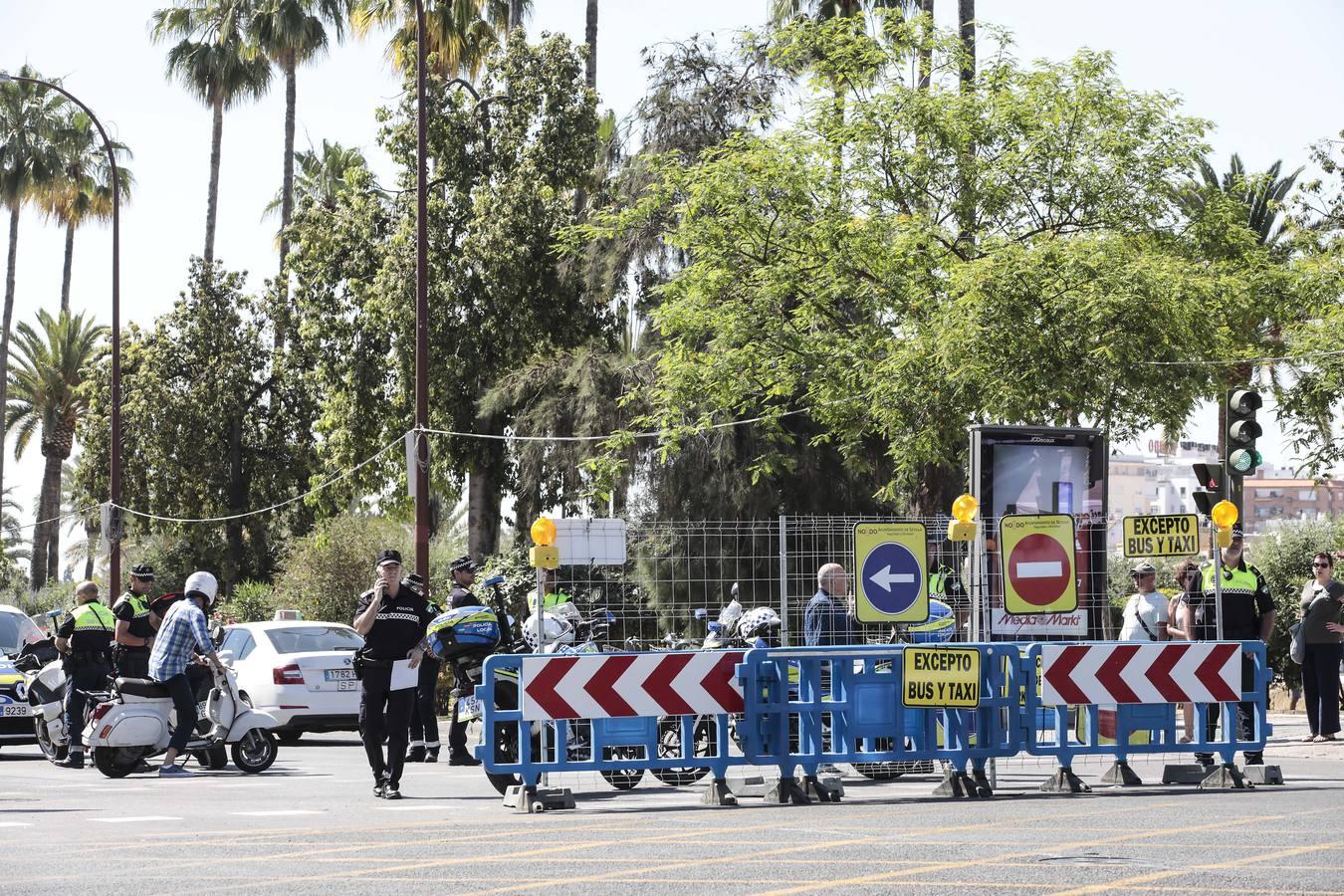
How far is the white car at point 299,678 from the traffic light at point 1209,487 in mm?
9157

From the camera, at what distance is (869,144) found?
2666 centimetres

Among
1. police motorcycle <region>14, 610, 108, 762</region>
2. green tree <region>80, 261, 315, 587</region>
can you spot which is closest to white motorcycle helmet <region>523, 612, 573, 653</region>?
police motorcycle <region>14, 610, 108, 762</region>

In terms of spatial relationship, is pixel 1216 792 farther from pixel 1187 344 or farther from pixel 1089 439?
pixel 1187 344

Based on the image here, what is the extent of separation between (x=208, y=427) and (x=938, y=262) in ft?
83.9

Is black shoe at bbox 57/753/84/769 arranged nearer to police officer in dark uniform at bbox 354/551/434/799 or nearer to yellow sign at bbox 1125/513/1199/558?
police officer in dark uniform at bbox 354/551/434/799

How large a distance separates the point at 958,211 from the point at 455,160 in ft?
48.2

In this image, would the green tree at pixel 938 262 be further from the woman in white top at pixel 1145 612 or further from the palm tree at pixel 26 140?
the palm tree at pixel 26 140

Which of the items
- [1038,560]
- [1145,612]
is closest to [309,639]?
[1145,612]

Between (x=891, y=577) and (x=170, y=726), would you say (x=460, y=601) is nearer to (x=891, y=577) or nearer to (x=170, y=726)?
(x=170, y=726)

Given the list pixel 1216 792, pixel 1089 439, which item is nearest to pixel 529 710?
pixel 1216 792

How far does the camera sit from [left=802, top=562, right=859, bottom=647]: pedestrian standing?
13.9 m

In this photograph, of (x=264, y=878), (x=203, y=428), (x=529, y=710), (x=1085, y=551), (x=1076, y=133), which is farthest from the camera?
(x=203, y=428)

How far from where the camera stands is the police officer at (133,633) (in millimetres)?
16625

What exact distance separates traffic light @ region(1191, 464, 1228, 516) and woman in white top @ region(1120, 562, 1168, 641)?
30.8 inches
